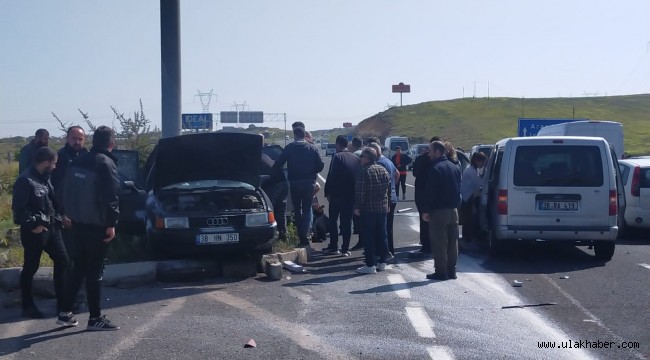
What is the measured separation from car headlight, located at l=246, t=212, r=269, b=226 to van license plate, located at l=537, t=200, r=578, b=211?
4316 mm

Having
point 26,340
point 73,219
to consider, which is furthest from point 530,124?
point 26,340

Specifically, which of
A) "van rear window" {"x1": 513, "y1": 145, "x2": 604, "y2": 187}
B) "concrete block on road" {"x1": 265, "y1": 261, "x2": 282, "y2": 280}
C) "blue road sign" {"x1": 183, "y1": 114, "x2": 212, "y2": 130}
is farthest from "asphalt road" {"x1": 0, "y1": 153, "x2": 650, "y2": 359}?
"blue road sign" {"x1": 183, "y1": 114, "x2": 212, "y2": 130}

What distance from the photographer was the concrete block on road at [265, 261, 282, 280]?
35.7 ft

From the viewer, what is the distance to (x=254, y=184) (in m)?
12.1

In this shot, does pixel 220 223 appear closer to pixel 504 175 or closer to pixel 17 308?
pixel 17 308

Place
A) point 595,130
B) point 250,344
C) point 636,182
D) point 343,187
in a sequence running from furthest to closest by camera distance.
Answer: point 595,130, point 636,182, point 343,187, point 250,344

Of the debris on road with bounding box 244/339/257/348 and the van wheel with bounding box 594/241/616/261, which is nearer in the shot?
the debris on road with bounding box 244/339/257/348

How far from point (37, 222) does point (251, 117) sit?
269ft

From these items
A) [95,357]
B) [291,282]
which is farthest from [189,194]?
[95,357]

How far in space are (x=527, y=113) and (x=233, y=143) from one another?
11576 centimetres

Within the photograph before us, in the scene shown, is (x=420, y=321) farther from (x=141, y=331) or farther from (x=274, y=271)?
(x=274, y=271)

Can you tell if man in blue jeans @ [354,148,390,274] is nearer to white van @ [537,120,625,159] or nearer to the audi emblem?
the audi emblem

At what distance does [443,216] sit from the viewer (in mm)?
11031

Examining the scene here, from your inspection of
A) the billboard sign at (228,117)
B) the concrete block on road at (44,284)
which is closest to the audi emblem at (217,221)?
the concrete block on road at (44,284)
